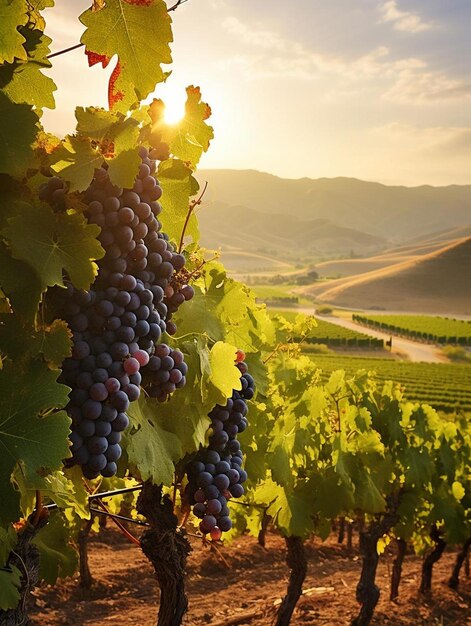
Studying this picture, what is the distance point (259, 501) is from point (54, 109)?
6142mm

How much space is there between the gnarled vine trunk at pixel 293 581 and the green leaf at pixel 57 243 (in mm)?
7344

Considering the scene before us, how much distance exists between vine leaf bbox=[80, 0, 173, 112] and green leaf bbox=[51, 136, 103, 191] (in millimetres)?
256

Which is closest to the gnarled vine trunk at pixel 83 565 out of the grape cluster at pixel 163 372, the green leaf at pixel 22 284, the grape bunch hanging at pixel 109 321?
the grape cluster at pixel 163 372

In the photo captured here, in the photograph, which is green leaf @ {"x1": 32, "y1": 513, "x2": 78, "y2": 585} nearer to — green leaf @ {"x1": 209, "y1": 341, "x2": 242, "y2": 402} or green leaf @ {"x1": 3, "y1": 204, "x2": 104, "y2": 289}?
green leaf @ {"x1": 209, "y1": 341, "x2": 242, "y2": 402}

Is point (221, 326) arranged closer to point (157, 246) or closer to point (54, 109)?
point (157, 246)

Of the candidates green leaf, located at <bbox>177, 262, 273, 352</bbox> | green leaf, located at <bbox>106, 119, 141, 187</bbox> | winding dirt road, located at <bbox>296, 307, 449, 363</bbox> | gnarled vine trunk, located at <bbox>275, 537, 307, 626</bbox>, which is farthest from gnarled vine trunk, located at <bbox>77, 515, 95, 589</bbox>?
winding dirt road, located at <bbox>296, 307, 449, 363</bbox>

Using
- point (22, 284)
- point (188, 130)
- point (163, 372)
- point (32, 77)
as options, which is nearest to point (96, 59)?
point (32, 77)

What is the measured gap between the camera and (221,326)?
3.33 m

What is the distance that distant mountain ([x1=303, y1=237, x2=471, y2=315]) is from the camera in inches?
5207

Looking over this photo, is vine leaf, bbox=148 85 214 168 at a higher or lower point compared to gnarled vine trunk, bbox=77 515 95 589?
higher

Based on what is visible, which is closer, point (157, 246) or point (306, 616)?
point (157, 246)

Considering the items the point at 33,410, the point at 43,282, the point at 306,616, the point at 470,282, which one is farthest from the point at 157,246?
the point at 470,282

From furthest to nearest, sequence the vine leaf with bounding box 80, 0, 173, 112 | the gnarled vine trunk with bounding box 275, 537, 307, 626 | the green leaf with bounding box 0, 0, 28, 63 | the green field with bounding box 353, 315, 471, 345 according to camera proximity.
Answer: the green field with bounding box 353, 315, 471, 345 < the gnarled vine trunk with bounding box 275, 537, 307, 626 < the vine leaf with bounding box 80, 0, 173, 112 < the green leaf with bounding box 0, 0, 28, 63

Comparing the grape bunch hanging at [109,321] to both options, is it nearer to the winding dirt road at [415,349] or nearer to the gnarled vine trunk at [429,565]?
the gnarled vine trunk at [429,565]
